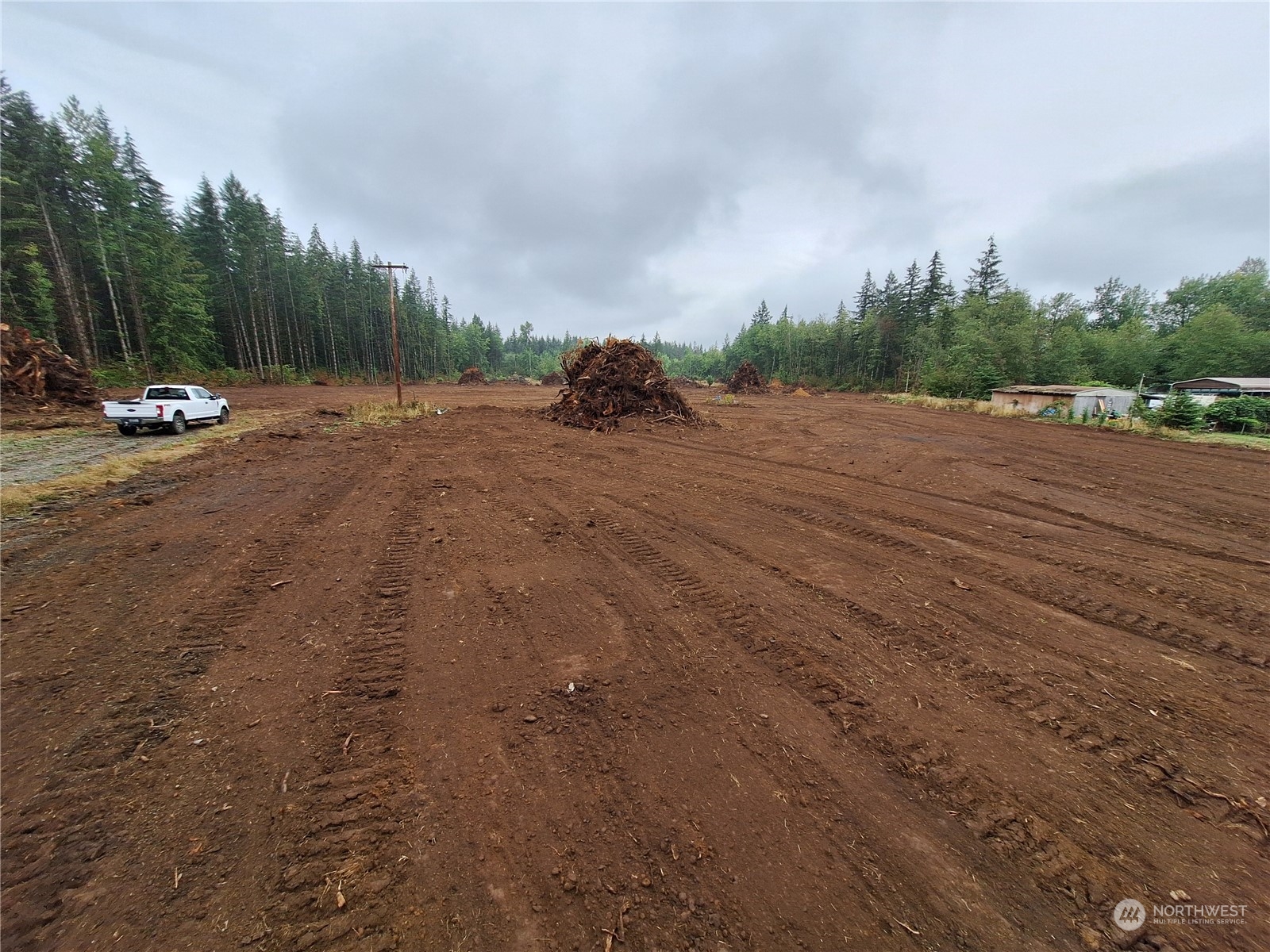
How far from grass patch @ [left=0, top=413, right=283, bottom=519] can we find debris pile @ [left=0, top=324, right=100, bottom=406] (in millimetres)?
6734

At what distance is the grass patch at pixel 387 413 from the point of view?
1684 centimetres

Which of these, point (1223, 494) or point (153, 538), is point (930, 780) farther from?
point (1223, 494)

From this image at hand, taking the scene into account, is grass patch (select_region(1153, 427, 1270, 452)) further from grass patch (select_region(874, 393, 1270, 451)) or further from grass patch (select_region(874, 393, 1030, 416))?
grass patch (select_region(874, 393, 1030, 416))

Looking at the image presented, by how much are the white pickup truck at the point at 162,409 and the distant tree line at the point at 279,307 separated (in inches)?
865

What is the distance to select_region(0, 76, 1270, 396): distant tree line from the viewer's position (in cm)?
2638

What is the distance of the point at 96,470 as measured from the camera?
28.4 feet

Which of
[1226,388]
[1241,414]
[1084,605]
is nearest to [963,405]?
[1241,414]

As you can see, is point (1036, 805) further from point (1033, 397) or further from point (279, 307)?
point (279, 307)

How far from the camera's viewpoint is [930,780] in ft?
7.99

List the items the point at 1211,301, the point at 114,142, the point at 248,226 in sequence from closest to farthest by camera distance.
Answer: the point at 114,142, the point at 248,226, the point at 1211,301

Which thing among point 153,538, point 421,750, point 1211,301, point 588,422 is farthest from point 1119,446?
point 1211,301

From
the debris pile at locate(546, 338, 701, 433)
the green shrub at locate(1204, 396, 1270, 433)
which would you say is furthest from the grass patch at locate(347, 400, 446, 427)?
the green shrub at locate(1204, 396, 1270, 433)

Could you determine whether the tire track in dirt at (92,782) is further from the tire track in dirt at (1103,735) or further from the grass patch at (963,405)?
the grass patch at (963,405)

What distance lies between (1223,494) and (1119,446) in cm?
749
